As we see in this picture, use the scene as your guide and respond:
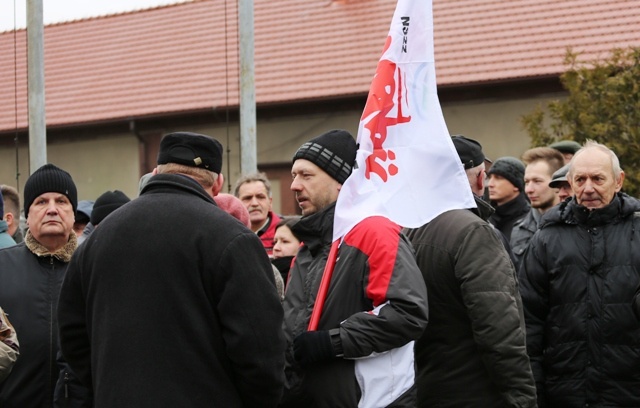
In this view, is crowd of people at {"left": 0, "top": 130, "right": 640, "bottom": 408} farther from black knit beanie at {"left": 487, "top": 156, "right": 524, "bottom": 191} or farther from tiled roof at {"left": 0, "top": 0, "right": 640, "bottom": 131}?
tiled roof at {"left": 0, "top": 0, "right": 640, "bottom": 131}

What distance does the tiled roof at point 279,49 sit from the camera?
20500 mm

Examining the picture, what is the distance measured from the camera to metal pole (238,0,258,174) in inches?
428

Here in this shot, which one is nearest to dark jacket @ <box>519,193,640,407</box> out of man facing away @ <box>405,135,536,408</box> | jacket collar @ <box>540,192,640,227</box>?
jacket collar @ <box>540,192,640,227</box>

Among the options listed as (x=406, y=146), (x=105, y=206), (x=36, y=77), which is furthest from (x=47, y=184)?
(x=36, y=77)

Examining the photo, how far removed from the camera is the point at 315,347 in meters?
4.56

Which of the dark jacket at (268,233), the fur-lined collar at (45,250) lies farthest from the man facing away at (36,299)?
the dark jacket at (268,233)

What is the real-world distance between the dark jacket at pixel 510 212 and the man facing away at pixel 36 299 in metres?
3.81

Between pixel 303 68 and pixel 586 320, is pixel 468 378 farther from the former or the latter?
pixel 303 68

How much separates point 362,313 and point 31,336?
184 centimetres

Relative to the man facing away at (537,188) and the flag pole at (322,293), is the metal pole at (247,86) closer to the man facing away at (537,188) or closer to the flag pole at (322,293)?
the man facing away at (537,188)

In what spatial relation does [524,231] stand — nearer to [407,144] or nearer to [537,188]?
[537,188]

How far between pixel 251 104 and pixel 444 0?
13.1m

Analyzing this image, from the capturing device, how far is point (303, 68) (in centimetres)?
2292

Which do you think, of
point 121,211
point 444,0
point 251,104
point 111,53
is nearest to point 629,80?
point 251,104
